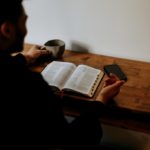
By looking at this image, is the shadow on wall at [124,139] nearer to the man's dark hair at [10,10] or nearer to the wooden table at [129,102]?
the wooden table at [129,102]

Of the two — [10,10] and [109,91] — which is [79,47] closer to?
[109,91]

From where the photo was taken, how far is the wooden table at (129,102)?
123 centimetres

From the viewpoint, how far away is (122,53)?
159cm

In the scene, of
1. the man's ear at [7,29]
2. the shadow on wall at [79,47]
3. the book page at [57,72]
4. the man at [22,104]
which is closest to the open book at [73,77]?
the book page at [57,72]

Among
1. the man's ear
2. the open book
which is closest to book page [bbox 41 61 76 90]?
the open book

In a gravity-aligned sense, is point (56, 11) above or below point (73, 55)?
above

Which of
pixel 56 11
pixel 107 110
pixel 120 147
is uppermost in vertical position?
pixel 56 11

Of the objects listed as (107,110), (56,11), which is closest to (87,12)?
(56,11)

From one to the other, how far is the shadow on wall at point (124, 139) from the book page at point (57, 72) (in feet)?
1.36

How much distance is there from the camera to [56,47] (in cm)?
157

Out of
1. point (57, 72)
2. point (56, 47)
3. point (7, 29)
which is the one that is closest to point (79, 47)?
point (56, 47)

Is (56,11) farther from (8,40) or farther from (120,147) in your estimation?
(120,147)

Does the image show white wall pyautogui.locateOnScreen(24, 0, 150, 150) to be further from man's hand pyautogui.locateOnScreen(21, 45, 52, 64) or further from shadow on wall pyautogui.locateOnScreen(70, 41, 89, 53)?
man's hand pyautogui.locateOnScreen(21, 45, 52, 64)

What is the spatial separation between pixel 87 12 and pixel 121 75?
1.20ft
